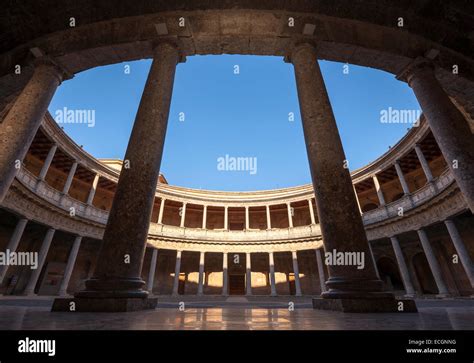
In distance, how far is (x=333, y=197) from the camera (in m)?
4.35

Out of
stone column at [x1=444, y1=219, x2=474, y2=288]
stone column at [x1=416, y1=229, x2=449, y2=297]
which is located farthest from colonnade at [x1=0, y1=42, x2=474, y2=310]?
stone column at [x1=416, y1=229, x2=449, y2=297]

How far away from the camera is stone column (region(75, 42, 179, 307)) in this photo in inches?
149

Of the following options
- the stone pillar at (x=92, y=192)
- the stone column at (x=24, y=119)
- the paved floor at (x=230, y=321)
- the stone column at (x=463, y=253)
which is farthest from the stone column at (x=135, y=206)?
the stone pillar at (x=92, y=192)

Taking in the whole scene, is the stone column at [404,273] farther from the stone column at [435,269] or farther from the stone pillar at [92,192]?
the stone pillar at [92,192]

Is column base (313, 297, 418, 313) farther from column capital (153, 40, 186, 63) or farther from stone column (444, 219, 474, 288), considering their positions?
stone column (444, 219, 474, 288)

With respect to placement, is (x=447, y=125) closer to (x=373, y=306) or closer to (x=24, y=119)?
(x=373, y=306)

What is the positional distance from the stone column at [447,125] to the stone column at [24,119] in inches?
355

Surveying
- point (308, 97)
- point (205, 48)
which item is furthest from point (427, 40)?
point (205, 48)

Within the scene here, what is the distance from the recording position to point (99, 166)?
2002 cm

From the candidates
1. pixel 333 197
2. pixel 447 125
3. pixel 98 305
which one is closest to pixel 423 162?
pixel 447 125

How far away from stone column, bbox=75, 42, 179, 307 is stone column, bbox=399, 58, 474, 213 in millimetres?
5978
